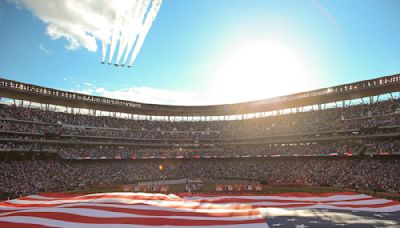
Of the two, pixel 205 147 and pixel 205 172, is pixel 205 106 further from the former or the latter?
pixel 205 172

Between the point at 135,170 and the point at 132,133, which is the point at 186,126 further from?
the point at 135,170

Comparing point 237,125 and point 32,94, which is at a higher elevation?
point 32,94

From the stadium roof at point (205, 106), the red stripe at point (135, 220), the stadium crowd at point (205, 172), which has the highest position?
the stadium roof at point (205, 106)

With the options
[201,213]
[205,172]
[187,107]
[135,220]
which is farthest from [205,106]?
[135,220]

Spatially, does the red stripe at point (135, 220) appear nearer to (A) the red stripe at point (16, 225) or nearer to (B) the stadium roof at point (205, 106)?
(A) the red stripe at point (16, 225)

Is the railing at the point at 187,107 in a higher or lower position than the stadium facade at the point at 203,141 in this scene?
higher

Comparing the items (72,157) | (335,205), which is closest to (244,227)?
(335,205)

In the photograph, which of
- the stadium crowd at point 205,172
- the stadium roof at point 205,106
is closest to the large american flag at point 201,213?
the stadium crowd at point 205,172
